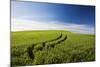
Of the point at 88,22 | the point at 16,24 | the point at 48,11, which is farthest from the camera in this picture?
the point at 88,22

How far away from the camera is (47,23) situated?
6.51 ft

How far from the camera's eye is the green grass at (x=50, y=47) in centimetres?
187

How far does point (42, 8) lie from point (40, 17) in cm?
11

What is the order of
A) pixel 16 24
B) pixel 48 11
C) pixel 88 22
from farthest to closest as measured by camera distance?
pixel 88 22
pixel 48 11
pixel 16 24

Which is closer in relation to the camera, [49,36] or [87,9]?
[49,36]

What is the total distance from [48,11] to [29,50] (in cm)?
50

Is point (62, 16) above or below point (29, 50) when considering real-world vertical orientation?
above

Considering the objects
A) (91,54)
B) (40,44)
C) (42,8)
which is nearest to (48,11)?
(42,8)

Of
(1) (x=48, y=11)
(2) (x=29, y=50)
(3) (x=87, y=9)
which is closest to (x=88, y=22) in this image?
(3) (x=87, y=9)

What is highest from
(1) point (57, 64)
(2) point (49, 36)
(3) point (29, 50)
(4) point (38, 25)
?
(4) point (38, 25)

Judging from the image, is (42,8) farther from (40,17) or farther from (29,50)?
(29,50)

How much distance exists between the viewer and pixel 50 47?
199 centimetres

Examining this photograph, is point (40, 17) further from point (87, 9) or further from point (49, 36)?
point (87, 9)

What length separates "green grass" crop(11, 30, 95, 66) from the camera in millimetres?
1872
